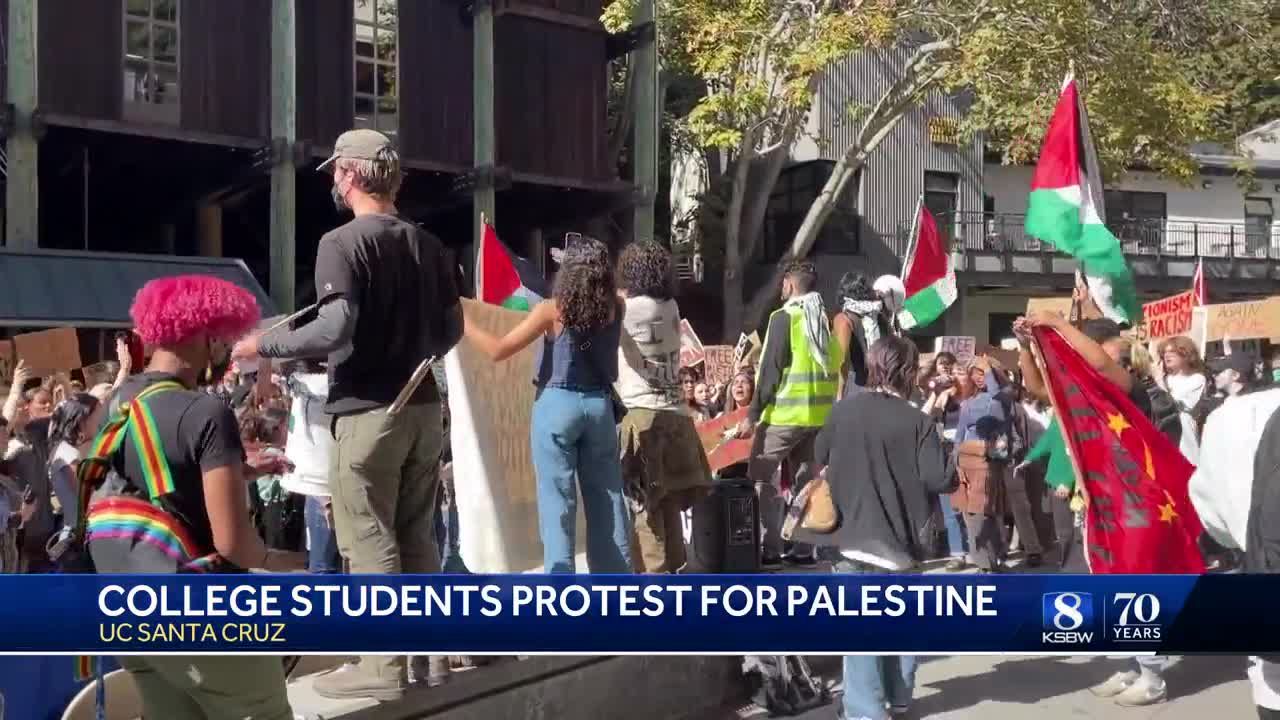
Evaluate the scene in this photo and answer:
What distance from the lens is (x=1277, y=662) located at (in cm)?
372

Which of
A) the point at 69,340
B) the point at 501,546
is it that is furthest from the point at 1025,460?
the point at 69,340

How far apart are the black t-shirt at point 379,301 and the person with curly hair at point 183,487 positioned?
2.43ft

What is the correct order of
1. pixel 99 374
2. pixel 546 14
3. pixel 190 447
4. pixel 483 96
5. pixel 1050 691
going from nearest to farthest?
pixel 190 447 → pixel 1050 691 → pixel 99 374 → pixel 483 96 → pixel 546 14

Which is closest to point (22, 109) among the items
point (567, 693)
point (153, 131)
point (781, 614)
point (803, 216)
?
point (153, 131)

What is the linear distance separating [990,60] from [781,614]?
1700 cm

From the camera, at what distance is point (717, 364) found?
44.8ft

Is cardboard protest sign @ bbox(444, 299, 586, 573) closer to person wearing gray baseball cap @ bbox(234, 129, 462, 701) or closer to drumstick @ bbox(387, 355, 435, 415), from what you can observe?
person wearing gray baseball cap @ bbox(234, 129, 462, 701)

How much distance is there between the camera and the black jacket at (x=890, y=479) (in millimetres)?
5273

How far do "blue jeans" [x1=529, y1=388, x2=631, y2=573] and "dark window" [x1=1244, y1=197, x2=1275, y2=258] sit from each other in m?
36.9

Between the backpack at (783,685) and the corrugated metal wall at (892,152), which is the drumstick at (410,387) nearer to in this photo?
the backpack at (783,685)

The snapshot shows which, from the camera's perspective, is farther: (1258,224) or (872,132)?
(1258,224)

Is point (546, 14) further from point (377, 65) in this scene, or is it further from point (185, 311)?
point (185, 311)

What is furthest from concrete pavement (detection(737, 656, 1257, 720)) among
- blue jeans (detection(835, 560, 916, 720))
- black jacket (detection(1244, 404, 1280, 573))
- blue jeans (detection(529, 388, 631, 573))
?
black jacket (detection(1244, 404, 1280, 573))

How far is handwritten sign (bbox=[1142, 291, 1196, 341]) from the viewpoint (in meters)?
14.6
